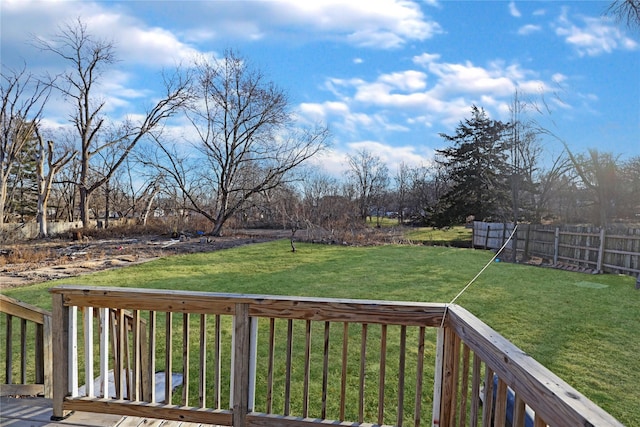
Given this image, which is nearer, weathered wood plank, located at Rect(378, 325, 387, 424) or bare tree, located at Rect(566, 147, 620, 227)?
weathered wood plank, located at Rect(378, 325, 387, 424)

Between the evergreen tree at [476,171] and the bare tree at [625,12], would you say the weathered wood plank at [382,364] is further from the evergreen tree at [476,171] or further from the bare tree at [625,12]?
the bare tree at [625,12]

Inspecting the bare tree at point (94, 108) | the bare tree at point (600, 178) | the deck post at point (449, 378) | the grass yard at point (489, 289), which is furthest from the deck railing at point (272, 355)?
the bare tree at point (94, 108)

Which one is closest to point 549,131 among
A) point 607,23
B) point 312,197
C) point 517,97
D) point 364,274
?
point 517,97

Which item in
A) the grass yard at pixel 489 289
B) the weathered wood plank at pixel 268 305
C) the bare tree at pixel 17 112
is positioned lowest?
the grass yard at pixel 489 289

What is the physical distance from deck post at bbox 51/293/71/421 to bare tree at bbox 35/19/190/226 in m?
13.8

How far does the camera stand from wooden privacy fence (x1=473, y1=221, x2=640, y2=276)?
224 centimetres

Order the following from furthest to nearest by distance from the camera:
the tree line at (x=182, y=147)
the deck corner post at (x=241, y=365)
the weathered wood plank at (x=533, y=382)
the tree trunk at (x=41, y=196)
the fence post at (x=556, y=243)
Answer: the tree line at (x=182, y=147), the tree trunk at (x=41, y=196), the fence post at (x=556, y=243), the deck corner post at (x=241, y=365), the weathered wood plank at (x=533, y=382)

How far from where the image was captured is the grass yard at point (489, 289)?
2.95 metres

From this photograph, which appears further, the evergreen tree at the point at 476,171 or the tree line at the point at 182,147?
the tree line at the point at 182,147

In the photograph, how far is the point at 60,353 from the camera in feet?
5.84

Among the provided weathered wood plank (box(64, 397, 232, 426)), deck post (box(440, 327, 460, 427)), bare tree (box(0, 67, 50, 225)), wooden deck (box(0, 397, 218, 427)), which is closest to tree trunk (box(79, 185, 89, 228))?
bare tree (box(0, 67, 50, 225))

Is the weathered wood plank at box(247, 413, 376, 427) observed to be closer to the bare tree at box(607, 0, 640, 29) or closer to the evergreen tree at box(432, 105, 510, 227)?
the evergreen tree at box(432, 105, 510, 227)

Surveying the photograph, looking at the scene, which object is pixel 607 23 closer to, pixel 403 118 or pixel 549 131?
pixel 549 131

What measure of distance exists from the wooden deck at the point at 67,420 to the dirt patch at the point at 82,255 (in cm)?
484
